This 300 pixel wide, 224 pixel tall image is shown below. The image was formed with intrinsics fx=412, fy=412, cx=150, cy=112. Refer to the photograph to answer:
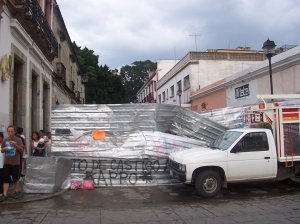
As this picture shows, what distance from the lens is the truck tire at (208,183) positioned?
10.3 m

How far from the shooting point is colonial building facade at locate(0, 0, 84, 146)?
11.5 metres

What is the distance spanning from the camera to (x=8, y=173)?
978 cm

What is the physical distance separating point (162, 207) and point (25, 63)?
308 inches

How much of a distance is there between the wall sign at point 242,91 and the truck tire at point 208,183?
12089 mm

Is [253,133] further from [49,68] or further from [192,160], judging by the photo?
[49,68]

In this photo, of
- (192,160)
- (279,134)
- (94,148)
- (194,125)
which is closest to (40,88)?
(94,148)

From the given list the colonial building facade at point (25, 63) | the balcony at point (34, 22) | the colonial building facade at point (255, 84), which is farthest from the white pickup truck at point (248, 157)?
the balcony at point (34, 22)

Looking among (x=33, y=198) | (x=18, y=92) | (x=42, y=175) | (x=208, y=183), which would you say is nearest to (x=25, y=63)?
(x=18, y=92)

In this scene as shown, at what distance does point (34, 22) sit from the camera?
14172 millimetres

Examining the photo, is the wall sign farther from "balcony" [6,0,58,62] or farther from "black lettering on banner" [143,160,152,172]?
"black lettering on banner" [143,160,152,172]

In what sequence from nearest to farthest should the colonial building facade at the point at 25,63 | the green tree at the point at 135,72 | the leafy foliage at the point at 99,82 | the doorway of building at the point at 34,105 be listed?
the colonial building facade at the point at 25,63 → the doorway of building at the point at 34,105 → the leafy foliage at the point at 99,82 → the green tree at the point at 135,72

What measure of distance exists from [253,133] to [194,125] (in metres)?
3.88

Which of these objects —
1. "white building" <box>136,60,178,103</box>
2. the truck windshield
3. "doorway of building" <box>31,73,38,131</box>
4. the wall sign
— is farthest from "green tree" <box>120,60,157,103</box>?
the truck windshield

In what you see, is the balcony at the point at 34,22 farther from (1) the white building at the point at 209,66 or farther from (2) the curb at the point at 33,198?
(1) the white building at the point at 209,66
